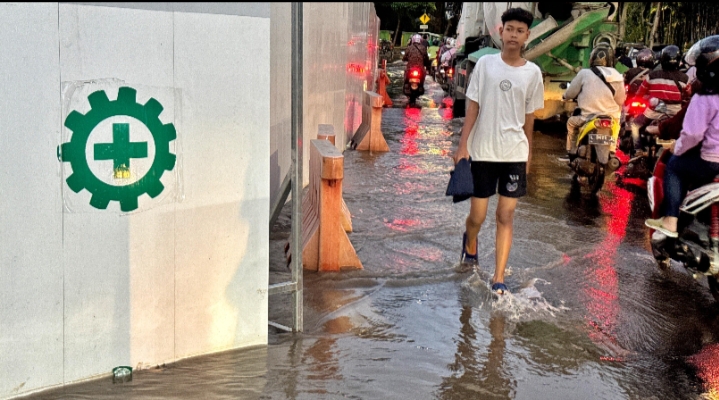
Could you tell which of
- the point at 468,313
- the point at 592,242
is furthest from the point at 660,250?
the point at 468,313

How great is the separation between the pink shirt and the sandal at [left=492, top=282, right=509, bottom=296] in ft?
5.50

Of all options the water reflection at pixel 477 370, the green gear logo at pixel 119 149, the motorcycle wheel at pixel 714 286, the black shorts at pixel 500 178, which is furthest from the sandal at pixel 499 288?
the green gear logo at pixel 119 149

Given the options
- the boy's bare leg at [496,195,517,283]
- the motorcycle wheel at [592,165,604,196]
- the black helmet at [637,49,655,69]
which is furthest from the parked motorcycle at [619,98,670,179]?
the boy's bare leg at [496,195,517,283]

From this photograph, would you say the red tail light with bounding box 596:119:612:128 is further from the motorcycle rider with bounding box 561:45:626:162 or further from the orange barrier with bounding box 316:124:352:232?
the orange barrier with bounding box 316:124:352:232

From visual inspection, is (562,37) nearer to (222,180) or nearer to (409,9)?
(222,180)

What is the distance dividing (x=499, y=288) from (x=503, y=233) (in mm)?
417

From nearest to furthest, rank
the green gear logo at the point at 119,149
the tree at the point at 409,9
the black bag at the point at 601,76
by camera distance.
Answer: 1. the green gear logo at the point at 119,149
2. the black bag at the point at 601,76
3. the tree at the point at 409,9

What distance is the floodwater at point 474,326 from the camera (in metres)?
4.24

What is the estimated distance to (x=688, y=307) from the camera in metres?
5.86

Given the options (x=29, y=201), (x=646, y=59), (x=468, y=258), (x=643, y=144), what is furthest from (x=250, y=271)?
(x=646, y=59)

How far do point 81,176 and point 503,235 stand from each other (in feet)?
10.5

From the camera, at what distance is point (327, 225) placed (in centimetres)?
620

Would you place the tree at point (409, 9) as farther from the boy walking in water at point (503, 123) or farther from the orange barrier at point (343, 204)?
the boy walking in water at point (503, 123)

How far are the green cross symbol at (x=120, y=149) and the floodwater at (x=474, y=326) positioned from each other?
110 cm
